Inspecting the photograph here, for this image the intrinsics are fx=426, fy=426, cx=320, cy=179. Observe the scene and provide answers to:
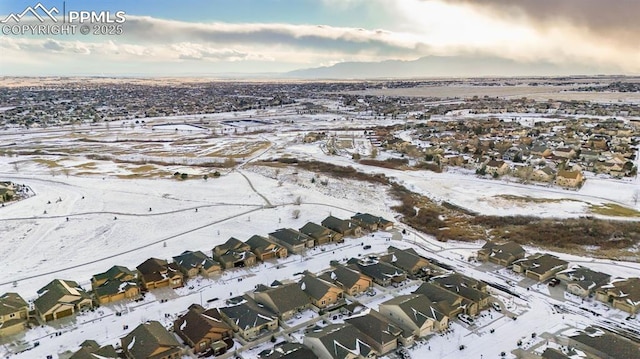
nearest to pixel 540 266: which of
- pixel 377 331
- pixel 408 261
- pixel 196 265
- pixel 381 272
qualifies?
pixel 408 261

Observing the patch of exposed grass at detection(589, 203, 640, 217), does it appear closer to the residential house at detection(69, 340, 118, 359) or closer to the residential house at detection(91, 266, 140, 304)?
the residential house at detection(91, 266, 140, 304)

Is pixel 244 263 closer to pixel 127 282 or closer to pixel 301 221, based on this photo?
pixel 127 282

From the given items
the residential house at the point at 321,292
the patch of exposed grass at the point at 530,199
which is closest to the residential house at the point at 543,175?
the patch of exposed grass at the point at 530,199

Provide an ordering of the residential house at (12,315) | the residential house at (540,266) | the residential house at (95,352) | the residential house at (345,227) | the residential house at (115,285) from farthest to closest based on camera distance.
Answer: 1. the residential house at (345,227)
2. the residential house at (540,266)
3. the residential house at (115,285)
4. the residential house at (12,315)
5. the residential house at (95,352)

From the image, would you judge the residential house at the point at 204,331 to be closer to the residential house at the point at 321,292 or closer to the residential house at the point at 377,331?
the residential house at the point at 321,292

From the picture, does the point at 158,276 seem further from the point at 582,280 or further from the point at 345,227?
the point at 582,280

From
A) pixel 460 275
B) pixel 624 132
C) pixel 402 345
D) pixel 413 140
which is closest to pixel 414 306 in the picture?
pixel 402 345
